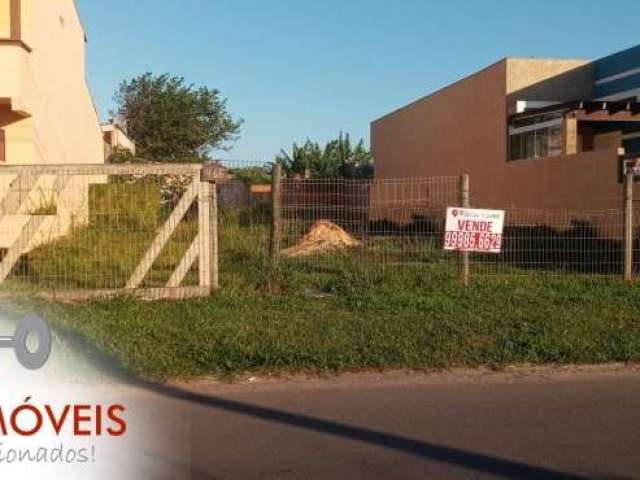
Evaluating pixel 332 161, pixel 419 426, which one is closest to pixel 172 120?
pixel 332 161

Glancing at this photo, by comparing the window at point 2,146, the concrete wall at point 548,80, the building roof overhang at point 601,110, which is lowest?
the window at point 2,146

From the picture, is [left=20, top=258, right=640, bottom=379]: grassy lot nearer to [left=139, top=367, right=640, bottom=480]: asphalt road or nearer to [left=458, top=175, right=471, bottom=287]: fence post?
[left=458, top=175, right=471, bottom=287]: fence post

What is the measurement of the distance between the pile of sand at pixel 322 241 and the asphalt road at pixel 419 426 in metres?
4.69

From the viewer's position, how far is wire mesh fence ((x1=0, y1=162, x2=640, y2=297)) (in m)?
10.3

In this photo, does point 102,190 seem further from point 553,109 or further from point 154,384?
point 553,109

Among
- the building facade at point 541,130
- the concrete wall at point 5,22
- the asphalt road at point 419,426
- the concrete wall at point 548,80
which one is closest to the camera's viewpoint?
the asphalt road at point 419,426

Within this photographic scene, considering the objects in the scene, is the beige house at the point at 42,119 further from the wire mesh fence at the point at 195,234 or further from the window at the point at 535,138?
the window at the point at 535,138

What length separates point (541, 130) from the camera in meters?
24.4

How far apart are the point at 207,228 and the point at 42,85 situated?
7746 mm

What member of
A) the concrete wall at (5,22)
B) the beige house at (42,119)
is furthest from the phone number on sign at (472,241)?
the concrete wall at (5,22)

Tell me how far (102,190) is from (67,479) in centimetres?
596

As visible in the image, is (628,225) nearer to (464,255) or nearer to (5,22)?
(464,255)

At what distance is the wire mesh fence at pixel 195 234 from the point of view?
1034 cm

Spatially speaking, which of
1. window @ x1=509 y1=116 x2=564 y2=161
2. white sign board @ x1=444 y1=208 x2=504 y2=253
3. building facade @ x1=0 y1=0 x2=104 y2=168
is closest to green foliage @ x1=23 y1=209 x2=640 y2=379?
white sign board @ x1=444 y1=208 x2=504 y2=253
